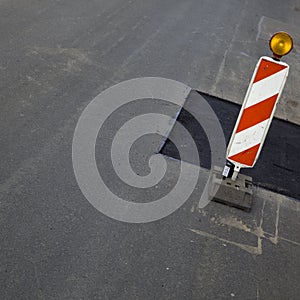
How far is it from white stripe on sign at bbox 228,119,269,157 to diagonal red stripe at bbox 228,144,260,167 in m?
0.03

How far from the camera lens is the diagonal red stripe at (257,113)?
4.54 m

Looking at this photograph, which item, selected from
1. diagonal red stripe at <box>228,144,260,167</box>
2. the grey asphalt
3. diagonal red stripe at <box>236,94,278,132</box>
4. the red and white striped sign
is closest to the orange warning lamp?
the red and white striped sign

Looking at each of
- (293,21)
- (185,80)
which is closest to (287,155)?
(185,80)

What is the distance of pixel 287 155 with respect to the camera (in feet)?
19.3

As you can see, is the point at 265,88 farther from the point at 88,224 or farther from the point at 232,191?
the point at 88,224

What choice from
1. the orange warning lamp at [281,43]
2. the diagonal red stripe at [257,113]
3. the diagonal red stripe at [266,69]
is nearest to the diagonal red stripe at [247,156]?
the diagonal red stripe at [257,113]

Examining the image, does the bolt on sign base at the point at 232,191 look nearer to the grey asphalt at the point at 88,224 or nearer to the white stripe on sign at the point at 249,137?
the grey asphalt at the point at 88,224

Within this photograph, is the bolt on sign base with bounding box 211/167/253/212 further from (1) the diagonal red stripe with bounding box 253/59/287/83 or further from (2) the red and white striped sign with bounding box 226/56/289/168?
(1) the diagonal red stripe with bounding box 253/59/287/83

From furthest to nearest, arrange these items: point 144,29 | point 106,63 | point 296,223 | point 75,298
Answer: point 144,29
point 106,63
point 296,223
point 75,298

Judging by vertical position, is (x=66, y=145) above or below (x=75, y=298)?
above

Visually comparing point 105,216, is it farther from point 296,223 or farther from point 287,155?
point 287,155

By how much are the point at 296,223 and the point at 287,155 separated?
134cm

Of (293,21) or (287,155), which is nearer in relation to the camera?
(287,155)

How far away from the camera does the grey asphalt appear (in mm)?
3613
